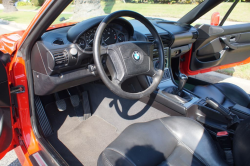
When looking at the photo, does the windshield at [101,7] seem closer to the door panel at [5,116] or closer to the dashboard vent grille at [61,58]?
the dashboard vent grille at [61,58]

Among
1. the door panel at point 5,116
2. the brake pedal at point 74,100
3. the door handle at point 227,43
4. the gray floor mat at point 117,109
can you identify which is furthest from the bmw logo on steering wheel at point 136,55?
the door handle at point 227,43

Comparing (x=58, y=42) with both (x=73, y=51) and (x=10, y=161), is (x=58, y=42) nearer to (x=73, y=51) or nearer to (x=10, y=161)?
(x=73, y=51)

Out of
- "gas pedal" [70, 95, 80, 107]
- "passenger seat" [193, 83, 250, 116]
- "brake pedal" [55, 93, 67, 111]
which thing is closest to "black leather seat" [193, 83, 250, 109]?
"passenger seat" [193, 83, 250, 116]

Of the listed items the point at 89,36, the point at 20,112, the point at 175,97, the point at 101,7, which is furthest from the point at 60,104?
the point at 175,97

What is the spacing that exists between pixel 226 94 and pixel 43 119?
1.99 m

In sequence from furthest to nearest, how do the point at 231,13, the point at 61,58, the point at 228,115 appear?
the point at 231,13 → the point at 228,115 → the point at 61,58

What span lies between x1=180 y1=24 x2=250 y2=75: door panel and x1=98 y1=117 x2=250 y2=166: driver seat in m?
1.67

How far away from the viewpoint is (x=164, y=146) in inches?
53.8

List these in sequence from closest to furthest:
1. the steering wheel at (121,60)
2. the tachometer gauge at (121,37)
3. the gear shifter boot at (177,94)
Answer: the steering wheel at (121,60) → the tachometer gauge at (121,37) → the gear shifter boot at (177,94)

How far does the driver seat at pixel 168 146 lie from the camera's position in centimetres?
119

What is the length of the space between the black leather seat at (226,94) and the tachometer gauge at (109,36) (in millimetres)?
1169

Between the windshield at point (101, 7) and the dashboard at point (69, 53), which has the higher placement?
the windshield at point (101, 7)

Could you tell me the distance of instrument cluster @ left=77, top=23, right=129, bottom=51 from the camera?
61.1 inches

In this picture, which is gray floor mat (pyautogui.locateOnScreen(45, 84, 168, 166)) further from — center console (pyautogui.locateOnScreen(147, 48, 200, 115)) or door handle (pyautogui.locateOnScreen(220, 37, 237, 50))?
door handle (pyautogui.locateOnScreen(220, 37, 237, 50))
